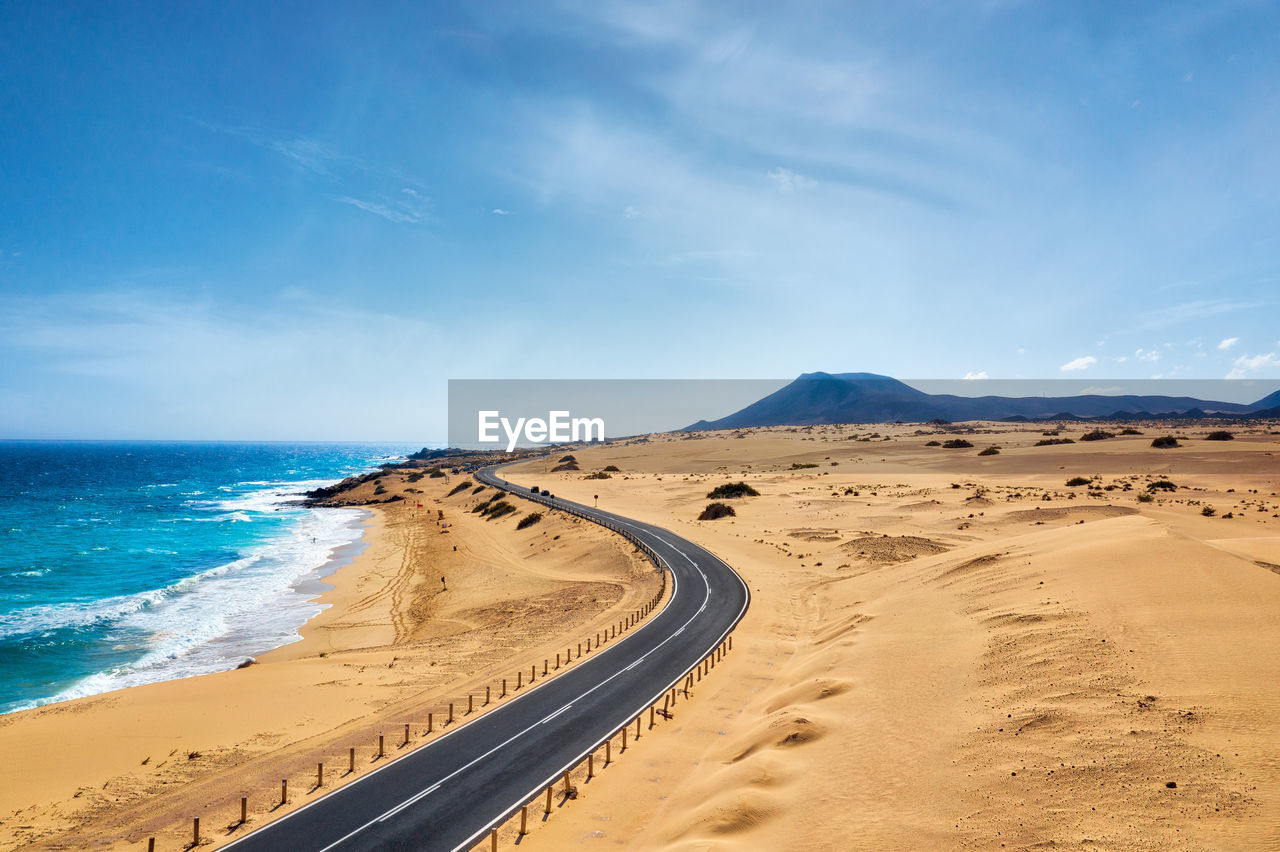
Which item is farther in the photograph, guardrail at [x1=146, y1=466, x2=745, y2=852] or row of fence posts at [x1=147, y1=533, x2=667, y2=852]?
row of fence posts at [x1=147, y1=533, x2=667, y2=852]

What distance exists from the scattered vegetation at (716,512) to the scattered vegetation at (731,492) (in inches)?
358

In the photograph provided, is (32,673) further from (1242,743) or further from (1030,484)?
(1030,484)

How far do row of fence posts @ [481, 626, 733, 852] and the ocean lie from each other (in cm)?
2651

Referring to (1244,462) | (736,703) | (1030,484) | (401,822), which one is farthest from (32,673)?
(1244,462)

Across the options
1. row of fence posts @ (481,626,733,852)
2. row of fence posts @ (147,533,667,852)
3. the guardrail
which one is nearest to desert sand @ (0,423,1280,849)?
row of fence posts @ (481,626,733,852)

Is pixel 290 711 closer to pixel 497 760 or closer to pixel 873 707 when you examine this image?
pixel 497 760

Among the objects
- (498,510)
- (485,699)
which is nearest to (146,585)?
(498,510)

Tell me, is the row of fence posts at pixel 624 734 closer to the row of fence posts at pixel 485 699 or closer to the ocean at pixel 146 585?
the row of fence posts at pixel 485 699

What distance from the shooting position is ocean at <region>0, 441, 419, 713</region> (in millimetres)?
35000

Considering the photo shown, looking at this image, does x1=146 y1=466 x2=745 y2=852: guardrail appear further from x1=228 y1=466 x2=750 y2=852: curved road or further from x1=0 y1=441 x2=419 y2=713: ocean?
x1=0 y1=441 x2=419 y2=713: ocean

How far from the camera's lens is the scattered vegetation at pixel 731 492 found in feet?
281

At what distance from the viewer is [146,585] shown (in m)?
53.6

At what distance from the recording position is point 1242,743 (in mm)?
12023

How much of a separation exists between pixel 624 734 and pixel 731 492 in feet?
219
